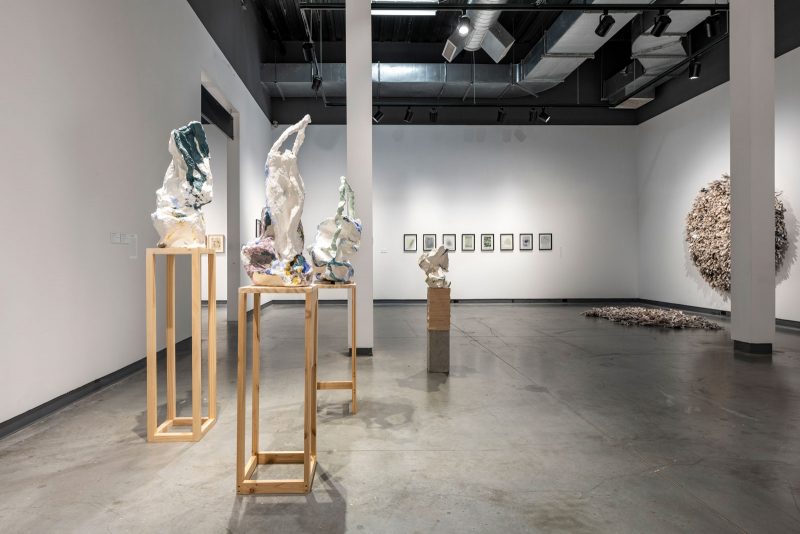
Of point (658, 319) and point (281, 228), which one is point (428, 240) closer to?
point (658, 319)

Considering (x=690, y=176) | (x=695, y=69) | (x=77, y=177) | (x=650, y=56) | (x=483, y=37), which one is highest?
(x=483, y=37)

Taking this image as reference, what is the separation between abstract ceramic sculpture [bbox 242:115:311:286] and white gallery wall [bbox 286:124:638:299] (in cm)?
893

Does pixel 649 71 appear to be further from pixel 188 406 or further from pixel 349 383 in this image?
pixel 188 406

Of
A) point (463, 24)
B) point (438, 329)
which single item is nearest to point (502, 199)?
point (463, 24)

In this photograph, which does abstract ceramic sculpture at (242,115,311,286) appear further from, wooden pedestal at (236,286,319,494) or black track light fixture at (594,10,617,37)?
Result: black track light fixture at (594,10,617,37)

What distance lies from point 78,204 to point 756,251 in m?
7.00

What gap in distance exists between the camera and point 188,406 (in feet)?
12.0

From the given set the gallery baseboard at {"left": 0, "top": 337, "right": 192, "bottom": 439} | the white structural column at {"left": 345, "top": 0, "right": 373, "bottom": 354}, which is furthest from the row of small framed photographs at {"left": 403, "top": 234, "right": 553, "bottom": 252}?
the gallery baseboard at {"left": 0, "top": 337, "right": 192, "bottom": 439}

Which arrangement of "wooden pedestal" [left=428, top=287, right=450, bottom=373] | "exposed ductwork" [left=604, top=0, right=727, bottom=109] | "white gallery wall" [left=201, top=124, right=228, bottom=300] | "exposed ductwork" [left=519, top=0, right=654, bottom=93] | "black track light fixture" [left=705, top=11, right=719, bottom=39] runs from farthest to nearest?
"white gallery wall" [left=201, top=124, right=228, bottom=300]
"exposed ductwork" [left=604, top=0, right=727, bottom=109]
"exposed ductwork" [left=519, top=0, right=654, bottom=93]
"black track light fixture" [left=705, top=11, right=719, bottom=39]
"wooden pedestal" [left=428, top=287, right=450, bottom=373]

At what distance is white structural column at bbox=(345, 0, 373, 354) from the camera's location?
5.51 m

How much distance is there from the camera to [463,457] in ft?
8.74

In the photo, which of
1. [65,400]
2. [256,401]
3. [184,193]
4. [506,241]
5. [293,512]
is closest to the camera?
[293,512]

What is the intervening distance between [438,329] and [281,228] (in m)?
2.52

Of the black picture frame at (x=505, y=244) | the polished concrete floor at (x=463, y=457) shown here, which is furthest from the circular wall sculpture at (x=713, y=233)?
the polished concrete floor at (x=463, y=457)
